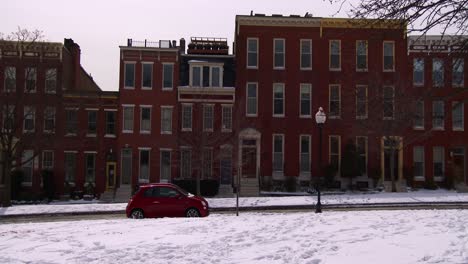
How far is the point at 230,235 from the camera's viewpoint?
40.3 feet

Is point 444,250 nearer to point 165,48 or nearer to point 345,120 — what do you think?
point 345,120

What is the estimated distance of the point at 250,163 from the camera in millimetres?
42938

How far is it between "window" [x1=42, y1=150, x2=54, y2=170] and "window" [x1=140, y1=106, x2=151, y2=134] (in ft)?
24.5

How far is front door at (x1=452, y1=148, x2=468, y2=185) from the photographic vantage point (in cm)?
4359

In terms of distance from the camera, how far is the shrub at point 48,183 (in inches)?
1670

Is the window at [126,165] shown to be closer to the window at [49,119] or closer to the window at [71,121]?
the window at [71,121]

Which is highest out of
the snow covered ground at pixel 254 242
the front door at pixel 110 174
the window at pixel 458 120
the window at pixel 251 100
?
the window at pixel 251 100

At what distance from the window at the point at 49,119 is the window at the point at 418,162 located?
27500 millimetres

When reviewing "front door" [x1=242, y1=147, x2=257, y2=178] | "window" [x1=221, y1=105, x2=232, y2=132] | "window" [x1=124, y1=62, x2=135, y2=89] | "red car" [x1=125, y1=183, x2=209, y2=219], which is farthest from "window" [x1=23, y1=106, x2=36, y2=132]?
"red car" [x1=125, y1=183, x2=209, y2=219]

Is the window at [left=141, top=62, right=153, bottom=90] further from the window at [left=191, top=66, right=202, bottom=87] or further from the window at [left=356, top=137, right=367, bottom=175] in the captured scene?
the window at [left=356, top=137, right=367, bottom=175]

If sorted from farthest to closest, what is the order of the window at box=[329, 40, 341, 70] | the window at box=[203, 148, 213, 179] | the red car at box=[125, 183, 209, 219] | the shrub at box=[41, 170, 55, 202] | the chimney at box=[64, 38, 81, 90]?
the chimney at box=[64, 38, 81, 90] < the window at box=[329, 40, 341, 70] < the shrub at box=[41, 170, 55, 202] < the window at box=[203, 148, 213, 179] < the red car at box=[125, 183, 209, 219]

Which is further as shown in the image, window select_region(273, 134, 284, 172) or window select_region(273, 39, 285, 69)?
window select_region(273, 39, 285, 69)

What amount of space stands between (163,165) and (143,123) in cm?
361

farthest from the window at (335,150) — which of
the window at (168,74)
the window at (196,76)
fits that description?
the window at (168,74)
